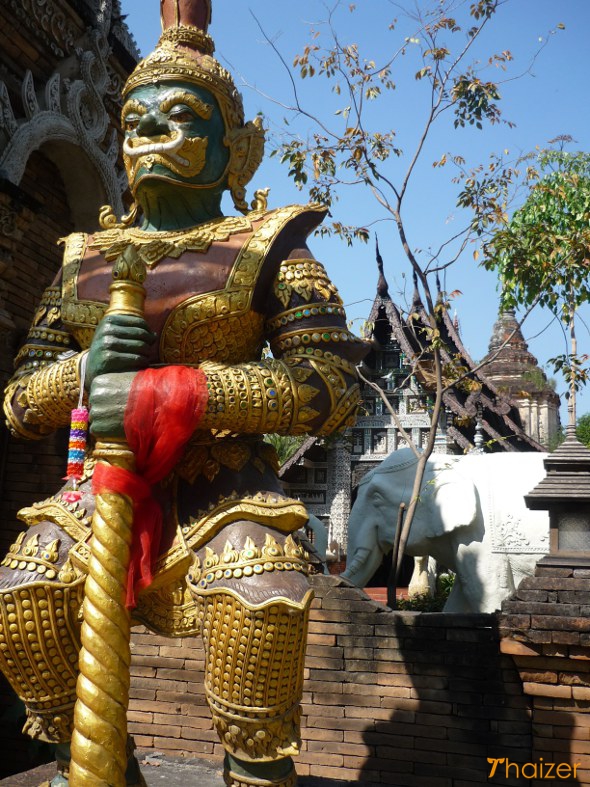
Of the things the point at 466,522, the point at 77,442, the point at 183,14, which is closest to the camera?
the point at 77,442

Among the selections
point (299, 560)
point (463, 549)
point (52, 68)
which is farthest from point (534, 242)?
point (299, 560)

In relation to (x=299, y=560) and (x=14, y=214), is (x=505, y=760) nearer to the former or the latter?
(x=299, y=560)

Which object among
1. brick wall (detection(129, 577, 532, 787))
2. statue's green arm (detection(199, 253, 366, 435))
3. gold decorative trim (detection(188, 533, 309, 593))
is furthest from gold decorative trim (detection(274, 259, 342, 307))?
brick wall (detection(129, 577, 532, 787))

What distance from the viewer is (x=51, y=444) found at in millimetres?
5551

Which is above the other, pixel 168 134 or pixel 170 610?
pixel 168 134

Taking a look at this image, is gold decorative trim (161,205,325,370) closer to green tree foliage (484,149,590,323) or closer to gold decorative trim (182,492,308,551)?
gold decorative trim (182,492,308,551)

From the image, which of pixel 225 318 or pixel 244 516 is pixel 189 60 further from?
pixel 244 516

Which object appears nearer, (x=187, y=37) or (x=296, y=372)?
(x=296, y=372)

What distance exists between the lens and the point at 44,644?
2572mm

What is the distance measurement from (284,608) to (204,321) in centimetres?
104

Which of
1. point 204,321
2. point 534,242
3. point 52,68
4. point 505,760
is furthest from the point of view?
point 534,242

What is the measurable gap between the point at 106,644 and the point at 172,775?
209 cm

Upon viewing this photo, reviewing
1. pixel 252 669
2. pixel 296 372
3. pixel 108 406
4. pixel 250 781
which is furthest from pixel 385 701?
pixel 108 406

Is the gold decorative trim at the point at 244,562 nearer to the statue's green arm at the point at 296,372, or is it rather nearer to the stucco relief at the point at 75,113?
the statue's green arm at the point at 296,372
